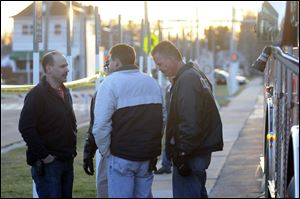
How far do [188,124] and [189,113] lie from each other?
95 mm

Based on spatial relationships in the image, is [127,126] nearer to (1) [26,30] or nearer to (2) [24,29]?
(2) [24,29]

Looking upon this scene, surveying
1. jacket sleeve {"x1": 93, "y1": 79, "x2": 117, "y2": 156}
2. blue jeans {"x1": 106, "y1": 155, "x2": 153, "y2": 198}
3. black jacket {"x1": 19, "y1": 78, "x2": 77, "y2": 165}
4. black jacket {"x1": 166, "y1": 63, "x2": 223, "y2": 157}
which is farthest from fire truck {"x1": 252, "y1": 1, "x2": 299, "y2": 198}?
black jacket {"x1": 19, "y1": 78, "x2": 77, "y2": 165}

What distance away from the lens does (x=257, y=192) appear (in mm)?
12461

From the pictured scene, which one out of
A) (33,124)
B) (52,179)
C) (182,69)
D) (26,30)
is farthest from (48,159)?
(26,30)

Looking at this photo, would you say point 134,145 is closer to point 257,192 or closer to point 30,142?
point 30,142

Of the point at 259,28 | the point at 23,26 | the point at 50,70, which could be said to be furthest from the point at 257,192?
the point at 23,26

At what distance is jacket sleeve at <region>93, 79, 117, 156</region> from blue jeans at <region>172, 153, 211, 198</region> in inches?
28.9

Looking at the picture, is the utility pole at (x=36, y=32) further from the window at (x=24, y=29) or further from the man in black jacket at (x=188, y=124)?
the window at (x=24, y=29)

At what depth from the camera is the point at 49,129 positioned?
7.49 metres

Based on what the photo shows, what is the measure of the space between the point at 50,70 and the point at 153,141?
1.23m

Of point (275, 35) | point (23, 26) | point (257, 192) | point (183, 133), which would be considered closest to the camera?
point (275, 35)

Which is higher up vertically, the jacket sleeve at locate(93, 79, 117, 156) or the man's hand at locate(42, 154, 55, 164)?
the jacket sleeve at locate(93, 79, 117, 156)

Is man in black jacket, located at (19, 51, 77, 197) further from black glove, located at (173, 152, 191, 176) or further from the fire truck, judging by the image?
the fire truck

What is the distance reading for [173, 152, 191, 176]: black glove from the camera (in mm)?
7129
